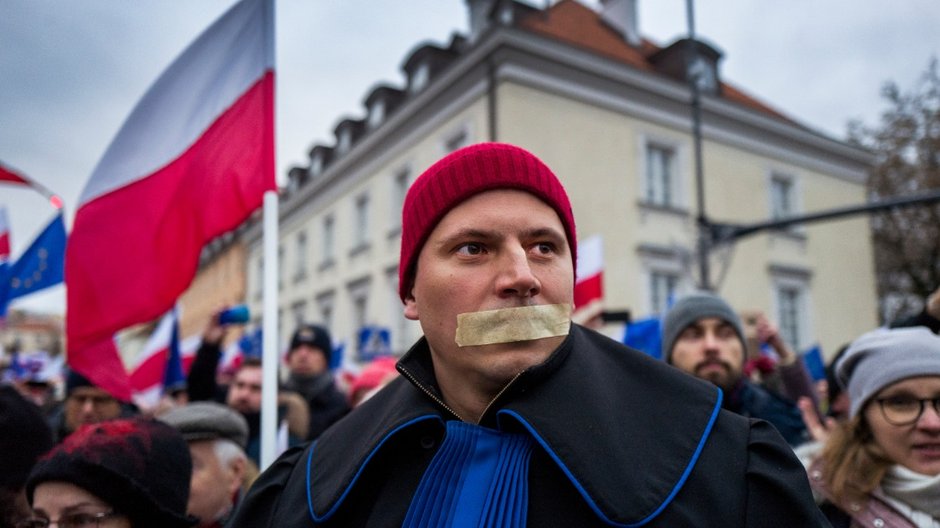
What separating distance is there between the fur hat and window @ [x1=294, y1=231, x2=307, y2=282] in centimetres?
1981

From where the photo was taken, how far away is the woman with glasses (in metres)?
2.12

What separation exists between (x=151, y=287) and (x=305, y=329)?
2334 mm

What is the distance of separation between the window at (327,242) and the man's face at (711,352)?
2035 cm

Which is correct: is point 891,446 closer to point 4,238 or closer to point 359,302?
point 4,238

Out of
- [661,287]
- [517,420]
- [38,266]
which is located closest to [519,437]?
[517,420]

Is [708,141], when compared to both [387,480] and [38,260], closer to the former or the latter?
[38,260]

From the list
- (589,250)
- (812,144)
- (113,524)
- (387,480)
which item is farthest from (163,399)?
(812,144)

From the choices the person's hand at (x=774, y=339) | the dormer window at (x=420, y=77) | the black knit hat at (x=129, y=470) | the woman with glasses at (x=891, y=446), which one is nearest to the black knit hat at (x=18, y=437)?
the black knit hat at (x=129, y=470)

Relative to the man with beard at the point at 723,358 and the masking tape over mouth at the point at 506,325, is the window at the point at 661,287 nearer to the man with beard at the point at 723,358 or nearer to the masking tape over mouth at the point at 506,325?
the man with beard at the point at 723,358

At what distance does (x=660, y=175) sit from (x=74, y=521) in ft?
55.5

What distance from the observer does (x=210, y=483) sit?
300 centimetres

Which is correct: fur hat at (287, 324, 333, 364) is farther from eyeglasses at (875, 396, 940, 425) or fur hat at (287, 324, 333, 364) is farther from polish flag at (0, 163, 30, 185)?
eyeglasses at (875, 396, 940, 425)

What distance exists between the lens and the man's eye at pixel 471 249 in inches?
61.0

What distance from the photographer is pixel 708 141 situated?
60.6 ft
